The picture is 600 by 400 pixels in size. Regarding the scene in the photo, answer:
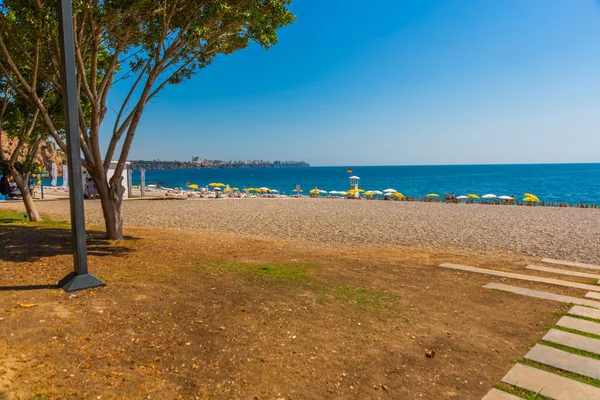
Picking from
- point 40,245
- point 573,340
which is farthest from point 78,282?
point 573,340

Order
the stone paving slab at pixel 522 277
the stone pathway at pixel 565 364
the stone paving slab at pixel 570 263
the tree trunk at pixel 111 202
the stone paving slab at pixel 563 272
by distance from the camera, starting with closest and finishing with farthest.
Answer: the stone pathway at pixel 565 364 → the stone paving slab at pixel 522 277 → the stone paving slab at pixel 563 272 → the stone paving slab at pixel 570 263 → the tree trunk at pixel 111 202

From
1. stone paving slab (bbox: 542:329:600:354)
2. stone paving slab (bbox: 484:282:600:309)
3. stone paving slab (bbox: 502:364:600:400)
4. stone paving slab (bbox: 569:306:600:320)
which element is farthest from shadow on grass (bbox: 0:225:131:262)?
stone paving slab (bbox: 569:306:600:320)

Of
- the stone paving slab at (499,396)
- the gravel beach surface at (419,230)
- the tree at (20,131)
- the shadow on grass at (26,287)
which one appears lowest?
the gravel beach surface at (419,230)

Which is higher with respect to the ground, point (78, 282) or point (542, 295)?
point (78, 282)

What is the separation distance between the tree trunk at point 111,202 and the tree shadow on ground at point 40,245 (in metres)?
0.37

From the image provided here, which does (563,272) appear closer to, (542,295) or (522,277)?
(522,277)

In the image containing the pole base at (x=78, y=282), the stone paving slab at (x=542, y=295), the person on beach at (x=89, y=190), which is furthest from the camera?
the person on beach at (x=89, y=190)

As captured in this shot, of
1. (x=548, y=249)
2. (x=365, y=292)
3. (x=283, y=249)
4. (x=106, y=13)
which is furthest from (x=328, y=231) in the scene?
(x=106, y=13)

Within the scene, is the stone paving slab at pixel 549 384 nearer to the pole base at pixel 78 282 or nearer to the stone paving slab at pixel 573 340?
the stone paving slab at pixel 573 340

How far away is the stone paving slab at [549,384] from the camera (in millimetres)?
3514

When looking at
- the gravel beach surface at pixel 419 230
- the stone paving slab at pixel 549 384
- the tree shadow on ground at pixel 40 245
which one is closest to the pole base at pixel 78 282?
the tree shadow on ground at pixel 40 245

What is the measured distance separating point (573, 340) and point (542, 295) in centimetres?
198

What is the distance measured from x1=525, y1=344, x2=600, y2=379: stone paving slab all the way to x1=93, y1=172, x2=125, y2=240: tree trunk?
951 cm

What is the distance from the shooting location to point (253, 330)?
4.68 m
